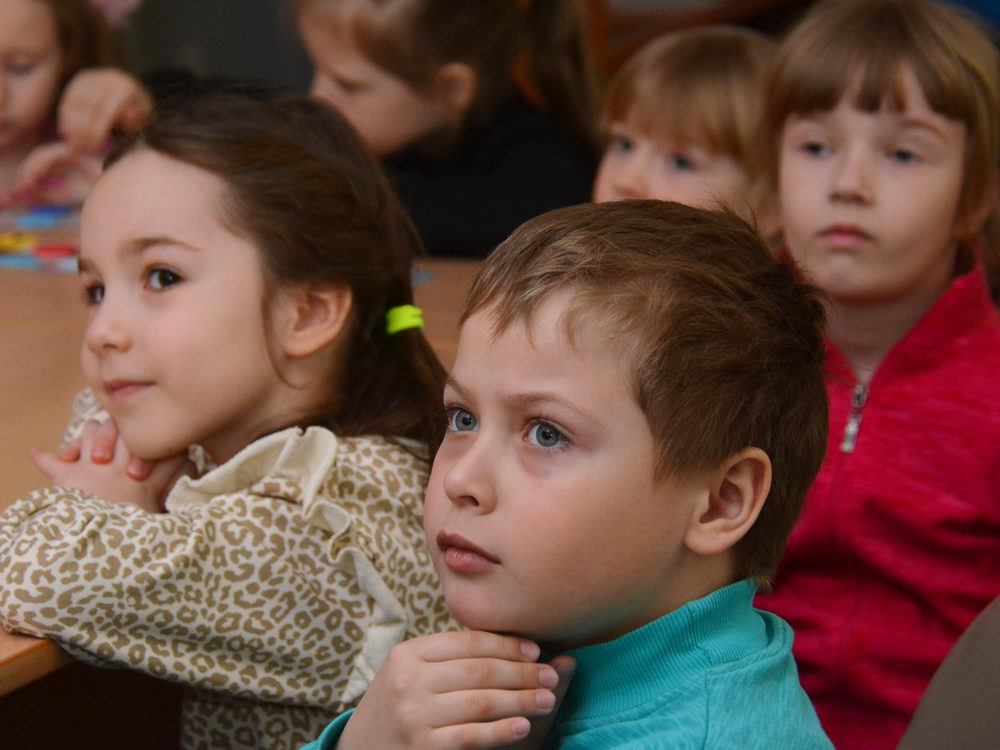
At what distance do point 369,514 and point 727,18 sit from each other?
10.2ft

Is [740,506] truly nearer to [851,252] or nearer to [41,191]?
[851,252]

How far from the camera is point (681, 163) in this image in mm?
2188

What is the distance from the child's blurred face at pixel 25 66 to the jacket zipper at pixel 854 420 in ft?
6.48

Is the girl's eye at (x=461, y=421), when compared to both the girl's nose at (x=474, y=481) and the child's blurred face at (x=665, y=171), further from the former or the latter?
the child's blurred face at (x=665, y=171)

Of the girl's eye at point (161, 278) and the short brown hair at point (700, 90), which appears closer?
the girl's eye at point (161, 278)

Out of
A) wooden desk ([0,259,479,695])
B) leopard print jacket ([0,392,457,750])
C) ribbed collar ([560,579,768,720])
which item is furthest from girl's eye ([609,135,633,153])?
ribbed collar ([560,579,768,720])

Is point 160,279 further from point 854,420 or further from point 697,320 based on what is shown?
point 854,420

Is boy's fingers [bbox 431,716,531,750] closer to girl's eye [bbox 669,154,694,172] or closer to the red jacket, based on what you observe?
the red jacket

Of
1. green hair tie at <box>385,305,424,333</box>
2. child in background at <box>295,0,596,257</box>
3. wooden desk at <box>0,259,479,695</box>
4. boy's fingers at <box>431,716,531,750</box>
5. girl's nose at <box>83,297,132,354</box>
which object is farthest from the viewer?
child in background at <box>295,0,596,257</box>

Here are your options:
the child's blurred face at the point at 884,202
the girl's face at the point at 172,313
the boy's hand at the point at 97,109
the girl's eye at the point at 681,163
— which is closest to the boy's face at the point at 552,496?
the girl's face at the point at 172,313

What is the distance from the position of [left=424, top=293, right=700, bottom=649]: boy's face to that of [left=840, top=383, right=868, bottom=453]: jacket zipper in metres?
0.60

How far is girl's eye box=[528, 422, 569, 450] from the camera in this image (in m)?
0.87

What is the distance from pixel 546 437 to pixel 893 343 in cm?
79

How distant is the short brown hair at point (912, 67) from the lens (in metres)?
1.49
